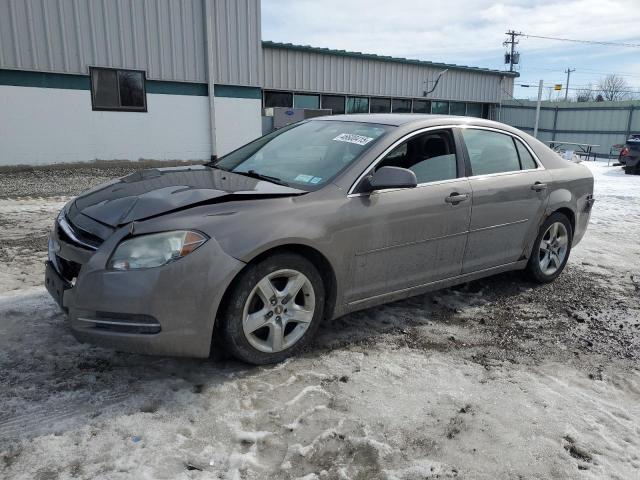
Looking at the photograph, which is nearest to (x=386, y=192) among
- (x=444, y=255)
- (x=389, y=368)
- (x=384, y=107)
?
(x=444, y=255)

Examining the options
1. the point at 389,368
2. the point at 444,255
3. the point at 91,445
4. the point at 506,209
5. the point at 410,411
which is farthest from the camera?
the point at 506,209

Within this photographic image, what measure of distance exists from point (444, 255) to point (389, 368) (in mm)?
1118

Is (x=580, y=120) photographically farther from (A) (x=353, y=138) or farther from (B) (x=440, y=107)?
Result: (A) (x=353, y=138)

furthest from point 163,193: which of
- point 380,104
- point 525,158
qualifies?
point 380,104

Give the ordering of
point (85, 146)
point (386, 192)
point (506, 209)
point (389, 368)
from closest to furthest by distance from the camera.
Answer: point (389, 368)
point (386, 192)
point (506, 209)
point (85, 146)

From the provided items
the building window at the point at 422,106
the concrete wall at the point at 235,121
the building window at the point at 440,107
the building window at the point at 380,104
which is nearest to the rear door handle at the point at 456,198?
the concrete wall at the point at 235,121

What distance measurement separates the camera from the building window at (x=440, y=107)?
23062 mm

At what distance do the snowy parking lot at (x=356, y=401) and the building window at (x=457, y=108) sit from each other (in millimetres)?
20906

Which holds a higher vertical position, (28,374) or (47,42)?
(47,42)

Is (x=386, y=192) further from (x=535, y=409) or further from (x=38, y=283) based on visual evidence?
(x=38, y=283)

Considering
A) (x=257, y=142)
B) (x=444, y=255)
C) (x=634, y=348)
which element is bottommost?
(x=634, y=348)

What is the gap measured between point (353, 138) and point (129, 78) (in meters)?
11.1

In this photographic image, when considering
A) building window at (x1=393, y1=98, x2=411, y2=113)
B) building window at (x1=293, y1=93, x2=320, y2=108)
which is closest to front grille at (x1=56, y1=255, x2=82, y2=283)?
building window at (x1=293, y1=93, x2=320, y2=108)

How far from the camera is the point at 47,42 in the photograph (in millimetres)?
11836
